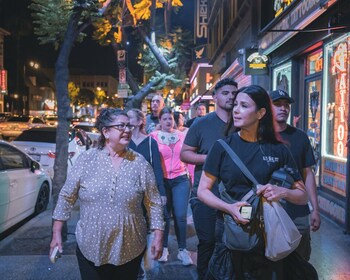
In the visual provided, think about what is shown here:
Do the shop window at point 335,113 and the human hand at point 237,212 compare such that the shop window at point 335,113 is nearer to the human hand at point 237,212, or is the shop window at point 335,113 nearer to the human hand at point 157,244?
the human hand at point 157,244

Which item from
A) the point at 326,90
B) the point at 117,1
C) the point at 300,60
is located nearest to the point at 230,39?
the point at 117,1

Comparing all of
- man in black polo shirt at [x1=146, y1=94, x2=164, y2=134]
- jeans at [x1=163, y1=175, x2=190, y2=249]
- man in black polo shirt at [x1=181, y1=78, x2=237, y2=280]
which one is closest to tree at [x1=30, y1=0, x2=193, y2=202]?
man in black polo shirt at [x1=146, y1=94, x2=164, y2=134]

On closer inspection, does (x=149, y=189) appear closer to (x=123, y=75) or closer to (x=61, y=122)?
(x=61, y=122)

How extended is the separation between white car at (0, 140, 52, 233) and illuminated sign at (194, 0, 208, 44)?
976 inches

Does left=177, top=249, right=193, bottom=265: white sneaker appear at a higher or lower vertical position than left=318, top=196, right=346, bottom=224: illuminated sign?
lower

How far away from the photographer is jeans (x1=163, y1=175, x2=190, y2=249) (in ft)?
18.3

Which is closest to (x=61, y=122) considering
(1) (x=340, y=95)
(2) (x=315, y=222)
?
(2) (x=315, y=222)

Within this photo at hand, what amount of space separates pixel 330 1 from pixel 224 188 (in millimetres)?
4951

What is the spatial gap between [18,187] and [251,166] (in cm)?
551

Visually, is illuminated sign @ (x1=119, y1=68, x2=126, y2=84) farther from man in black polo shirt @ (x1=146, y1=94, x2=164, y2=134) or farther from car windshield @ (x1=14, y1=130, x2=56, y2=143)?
man in black polo shirt @ (x1=146, y1=94, x2=164, y2=134)

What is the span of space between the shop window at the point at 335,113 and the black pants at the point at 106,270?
500 cm

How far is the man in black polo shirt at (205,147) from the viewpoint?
4.04 metres

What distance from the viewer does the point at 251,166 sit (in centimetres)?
273

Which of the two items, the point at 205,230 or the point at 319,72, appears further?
the point at 319,72
